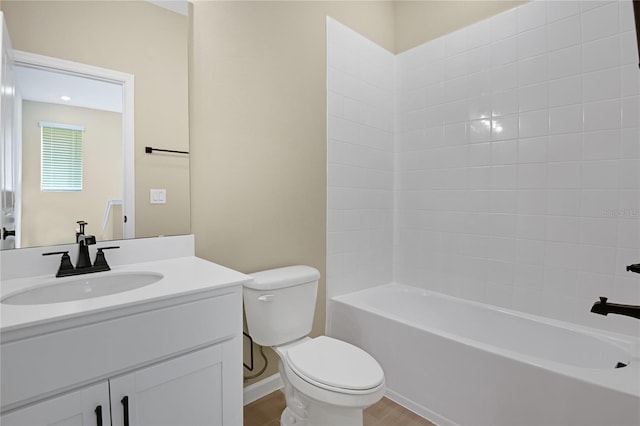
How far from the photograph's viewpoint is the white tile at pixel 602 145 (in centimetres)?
171

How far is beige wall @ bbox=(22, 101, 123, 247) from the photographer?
49.0 inches

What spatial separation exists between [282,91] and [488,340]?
1.99 metres

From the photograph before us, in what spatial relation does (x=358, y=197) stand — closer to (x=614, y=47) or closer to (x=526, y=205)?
(x=526, y=205)

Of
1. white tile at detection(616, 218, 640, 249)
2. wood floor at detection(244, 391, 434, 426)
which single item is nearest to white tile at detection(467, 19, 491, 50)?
white tile at detection(616, 218, 640, 249)

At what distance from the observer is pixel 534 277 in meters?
2.00

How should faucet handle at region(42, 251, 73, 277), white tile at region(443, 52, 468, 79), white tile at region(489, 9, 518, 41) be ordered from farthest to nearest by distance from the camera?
1. white tile at region(443, 52, 468, 79)
2. white tile at region(489, 9, 518, 41)
3. faucet handle at region(42, 251, 73, 277)

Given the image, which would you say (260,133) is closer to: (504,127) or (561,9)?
(504,127)

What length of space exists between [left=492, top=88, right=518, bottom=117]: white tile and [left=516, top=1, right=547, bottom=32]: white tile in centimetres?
37

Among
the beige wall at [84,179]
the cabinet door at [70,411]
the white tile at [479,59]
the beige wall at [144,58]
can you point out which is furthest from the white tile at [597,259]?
the beige wall at [84,179]

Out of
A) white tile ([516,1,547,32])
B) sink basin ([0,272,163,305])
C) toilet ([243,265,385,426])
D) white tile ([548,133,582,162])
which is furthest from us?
white tile ([516,1,547,32])

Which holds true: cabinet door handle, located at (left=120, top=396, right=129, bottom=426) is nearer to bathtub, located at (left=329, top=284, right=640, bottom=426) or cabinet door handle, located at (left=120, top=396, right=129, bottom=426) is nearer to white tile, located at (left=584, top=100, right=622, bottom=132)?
bathtub, located at (left=329, top=284, right=640, bottom=426)

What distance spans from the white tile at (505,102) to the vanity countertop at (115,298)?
1.88m

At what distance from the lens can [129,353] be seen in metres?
0.95

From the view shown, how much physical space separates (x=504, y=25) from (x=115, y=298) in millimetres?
2506
